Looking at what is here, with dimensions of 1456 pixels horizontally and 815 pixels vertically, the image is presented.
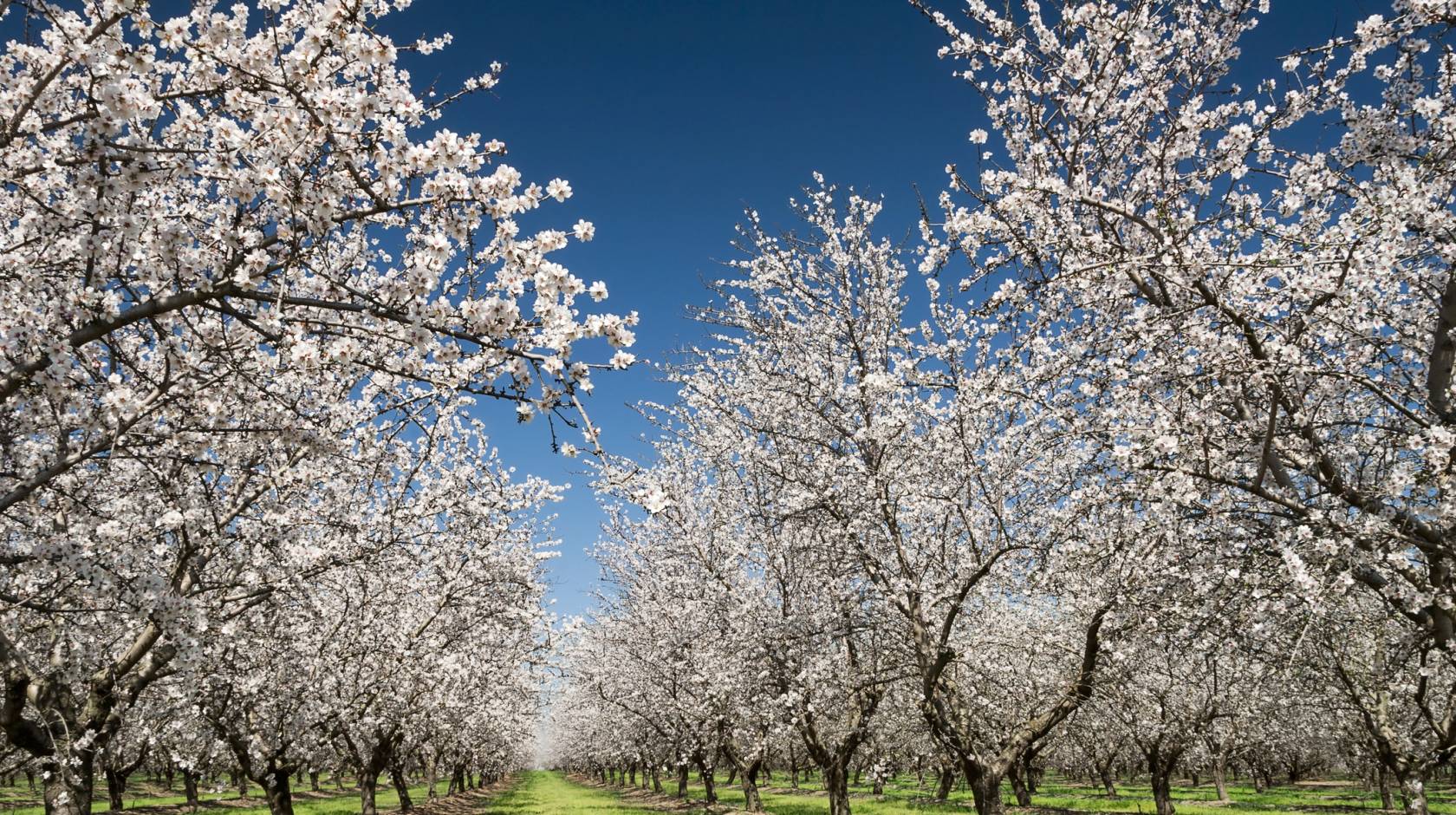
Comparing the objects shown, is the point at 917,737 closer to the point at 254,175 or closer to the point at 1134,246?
the point at 1134,246

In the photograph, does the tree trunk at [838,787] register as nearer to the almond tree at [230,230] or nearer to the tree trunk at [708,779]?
the almond tree at [230,230]

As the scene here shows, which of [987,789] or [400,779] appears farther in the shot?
[400,779]

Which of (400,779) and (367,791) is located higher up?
(367,791)

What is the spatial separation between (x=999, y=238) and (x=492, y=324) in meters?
4.93

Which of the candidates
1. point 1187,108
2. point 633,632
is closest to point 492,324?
point 1187,108

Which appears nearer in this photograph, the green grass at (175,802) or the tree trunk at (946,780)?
the tree trunk at (946,780)

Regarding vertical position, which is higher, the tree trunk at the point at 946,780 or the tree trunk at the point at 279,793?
the tree trunk at the point at 279,793

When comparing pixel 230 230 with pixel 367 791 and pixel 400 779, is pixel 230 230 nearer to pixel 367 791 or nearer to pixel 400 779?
pixel 367 791

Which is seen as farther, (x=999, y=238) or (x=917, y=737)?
(x=917, y=737)

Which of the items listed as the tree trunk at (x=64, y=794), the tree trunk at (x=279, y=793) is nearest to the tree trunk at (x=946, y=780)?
the tree trunk at (x=279, y=793)

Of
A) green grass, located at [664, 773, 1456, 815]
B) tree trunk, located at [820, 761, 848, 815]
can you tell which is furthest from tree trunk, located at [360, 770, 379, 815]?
green grass, located at [664, 773, 1456, 815]

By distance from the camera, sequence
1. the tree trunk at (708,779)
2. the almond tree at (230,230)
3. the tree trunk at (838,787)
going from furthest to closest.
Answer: the tree trunk at (708,779) → the tree trunk at (838,787) → the almond tree at (230,230)

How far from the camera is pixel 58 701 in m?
8.60

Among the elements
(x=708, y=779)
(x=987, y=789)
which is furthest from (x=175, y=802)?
(x=987, y=789)
